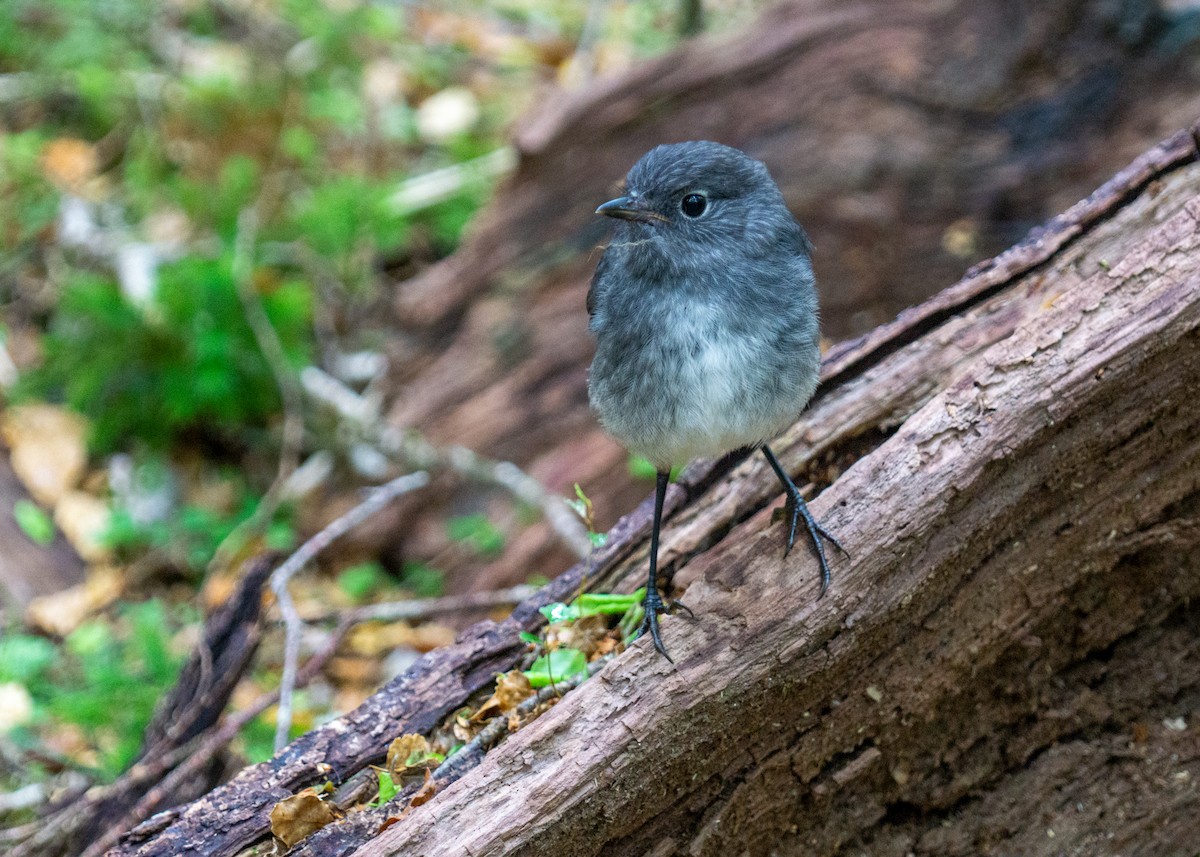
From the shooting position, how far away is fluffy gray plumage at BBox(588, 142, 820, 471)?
2.64 metres

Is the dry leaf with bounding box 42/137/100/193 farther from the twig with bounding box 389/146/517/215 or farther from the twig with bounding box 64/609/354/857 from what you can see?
the twig with bounding box 64/609/354/857

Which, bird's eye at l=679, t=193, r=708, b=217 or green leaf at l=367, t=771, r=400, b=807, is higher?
bird's eye at l=679, t=193, r=708, b=217

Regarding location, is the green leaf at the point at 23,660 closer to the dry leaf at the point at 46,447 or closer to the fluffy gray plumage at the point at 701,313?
the dry leaf at the point at 46,447

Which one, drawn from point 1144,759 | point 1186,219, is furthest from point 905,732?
point 1186,219

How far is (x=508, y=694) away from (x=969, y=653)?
47.0 inches

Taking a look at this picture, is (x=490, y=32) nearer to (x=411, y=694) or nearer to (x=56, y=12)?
(x=56, y=12)

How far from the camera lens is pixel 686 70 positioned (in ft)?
18.6

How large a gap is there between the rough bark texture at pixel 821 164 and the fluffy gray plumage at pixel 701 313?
2274 millimetres

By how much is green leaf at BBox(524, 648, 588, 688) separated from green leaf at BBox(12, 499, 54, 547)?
11.8 ft

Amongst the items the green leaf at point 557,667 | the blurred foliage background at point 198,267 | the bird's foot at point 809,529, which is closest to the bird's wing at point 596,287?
the bird's foot at point 809,529

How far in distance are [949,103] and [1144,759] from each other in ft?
11.4

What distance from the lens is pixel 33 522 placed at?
5363 mm

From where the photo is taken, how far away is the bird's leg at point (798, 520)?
2627mm

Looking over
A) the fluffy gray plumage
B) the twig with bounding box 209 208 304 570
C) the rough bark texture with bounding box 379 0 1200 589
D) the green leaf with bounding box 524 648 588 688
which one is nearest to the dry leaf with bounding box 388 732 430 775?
the green leaf with bounding box 524 648 588 688
